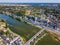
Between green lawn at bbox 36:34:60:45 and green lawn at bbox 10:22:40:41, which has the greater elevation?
green lawn at bbox 10:22:40:41

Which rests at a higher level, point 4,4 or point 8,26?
point 4,4

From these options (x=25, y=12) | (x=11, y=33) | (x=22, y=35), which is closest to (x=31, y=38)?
(x=22, y=35)

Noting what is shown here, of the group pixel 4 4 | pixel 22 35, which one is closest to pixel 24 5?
pixel 4 4

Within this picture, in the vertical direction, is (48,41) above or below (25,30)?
below

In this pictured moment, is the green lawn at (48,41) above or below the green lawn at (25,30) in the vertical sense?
below

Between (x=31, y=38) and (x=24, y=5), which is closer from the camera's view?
(x=31, y=38)

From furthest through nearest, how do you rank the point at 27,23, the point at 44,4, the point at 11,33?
1. the point at 44,4
2. the point at 27,23
3. the point at 11,33

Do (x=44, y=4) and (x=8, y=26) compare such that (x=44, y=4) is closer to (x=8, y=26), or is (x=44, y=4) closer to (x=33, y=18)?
(x=33, y=18)

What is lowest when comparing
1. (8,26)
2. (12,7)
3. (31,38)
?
(31,38)

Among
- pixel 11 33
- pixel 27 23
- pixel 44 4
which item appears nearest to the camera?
pixel 11 33
